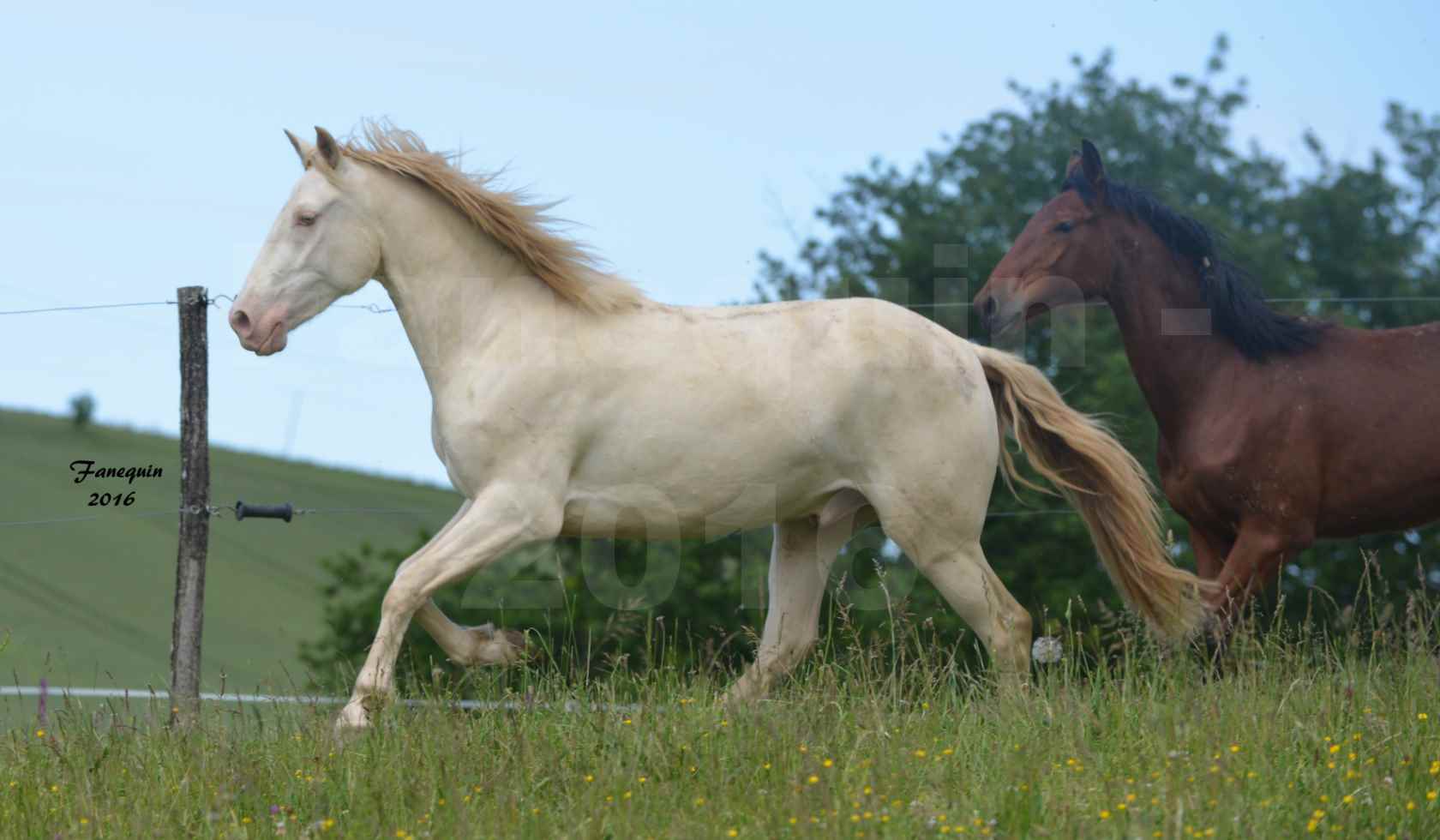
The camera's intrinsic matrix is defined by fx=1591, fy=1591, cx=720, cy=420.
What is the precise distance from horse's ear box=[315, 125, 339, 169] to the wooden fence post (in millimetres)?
952

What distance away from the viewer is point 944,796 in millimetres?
4035

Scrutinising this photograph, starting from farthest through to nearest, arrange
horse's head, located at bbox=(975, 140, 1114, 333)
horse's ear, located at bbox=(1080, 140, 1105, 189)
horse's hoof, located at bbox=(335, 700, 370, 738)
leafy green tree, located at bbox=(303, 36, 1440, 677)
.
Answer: leafy green tree, located at bbox=(303, 36, 1440, 677), horse's ear, located at bbox=(1080, 140, 1105, 189), horse's head, located at bbox=(975, 140, 1114, 333), horse's hoof, located at bbox=(335, 700, 370, 738)

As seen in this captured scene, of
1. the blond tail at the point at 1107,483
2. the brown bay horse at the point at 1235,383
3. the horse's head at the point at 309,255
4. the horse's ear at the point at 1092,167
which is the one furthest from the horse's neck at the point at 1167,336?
the horse's head at the point at 309,255

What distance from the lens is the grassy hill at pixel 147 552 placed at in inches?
1224

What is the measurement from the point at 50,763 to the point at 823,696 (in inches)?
88.7

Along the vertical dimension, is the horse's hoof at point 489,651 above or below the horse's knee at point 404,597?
below

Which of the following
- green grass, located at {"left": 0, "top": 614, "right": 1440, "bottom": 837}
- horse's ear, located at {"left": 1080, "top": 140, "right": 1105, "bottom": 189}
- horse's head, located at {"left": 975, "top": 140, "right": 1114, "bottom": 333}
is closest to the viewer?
green grass, located at {"left": 0, "top": 614, "right": 1440, "bottom": 837}

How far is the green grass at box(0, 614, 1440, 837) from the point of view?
3.80 metres

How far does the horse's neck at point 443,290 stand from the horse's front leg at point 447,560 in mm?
538

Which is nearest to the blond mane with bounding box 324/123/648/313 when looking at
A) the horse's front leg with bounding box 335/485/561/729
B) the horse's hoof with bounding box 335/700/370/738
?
the horse's front leg with bounding box 335/485/561/729

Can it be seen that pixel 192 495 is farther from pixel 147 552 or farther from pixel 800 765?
pixel 147 552

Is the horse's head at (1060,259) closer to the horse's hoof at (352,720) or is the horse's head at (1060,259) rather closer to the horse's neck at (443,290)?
the horse's neck at (443,290)

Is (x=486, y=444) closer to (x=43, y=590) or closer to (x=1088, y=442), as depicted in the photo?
(x=1088, y=442)

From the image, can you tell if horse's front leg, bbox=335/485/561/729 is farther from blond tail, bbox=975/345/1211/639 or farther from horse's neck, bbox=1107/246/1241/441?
horse's neck, bbox=1107/246/1241/441
